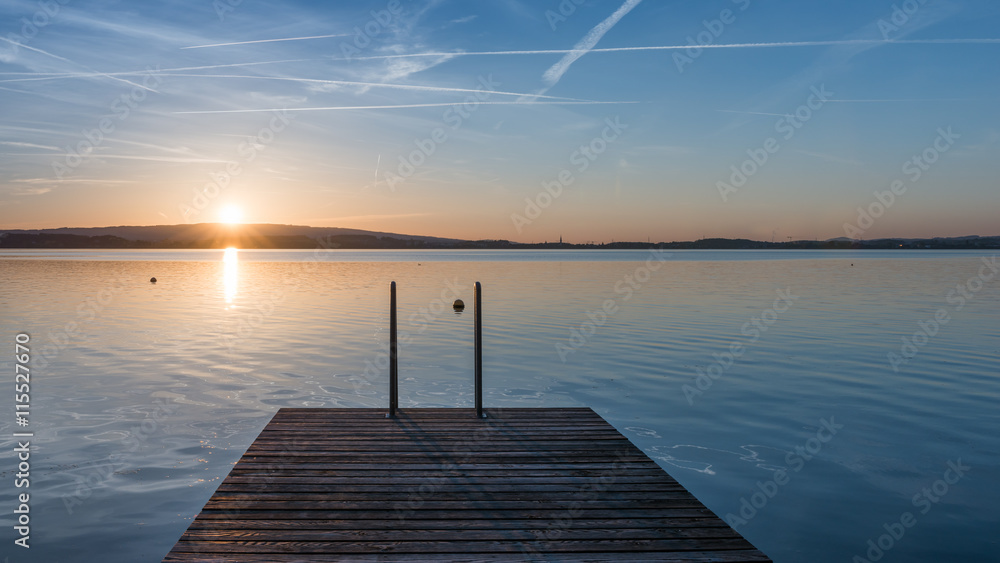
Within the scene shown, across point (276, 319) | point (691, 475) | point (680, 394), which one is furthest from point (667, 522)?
point (276, 319)

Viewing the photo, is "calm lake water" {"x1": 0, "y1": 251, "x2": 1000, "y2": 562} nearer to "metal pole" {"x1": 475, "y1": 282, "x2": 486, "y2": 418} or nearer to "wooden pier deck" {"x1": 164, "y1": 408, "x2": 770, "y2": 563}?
"wooden pier deck" {"x1": 164, "y1": 408, "x2": 770, "y2": 563}

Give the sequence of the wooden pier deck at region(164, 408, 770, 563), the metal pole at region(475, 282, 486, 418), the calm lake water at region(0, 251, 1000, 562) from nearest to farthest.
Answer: the wooden pier deck at region(164, 408, 770, 563)
the calm lake water at region(0, 251, 1000, 562)
the metal pole at region(475, 282, 486, 418)

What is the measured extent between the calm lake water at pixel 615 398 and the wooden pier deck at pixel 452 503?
174 cm

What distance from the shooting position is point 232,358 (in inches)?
734

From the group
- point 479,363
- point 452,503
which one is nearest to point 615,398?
point 479,363

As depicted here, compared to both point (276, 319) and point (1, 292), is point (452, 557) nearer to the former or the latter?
point (276, 319)

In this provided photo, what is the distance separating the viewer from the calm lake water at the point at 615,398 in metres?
8.04

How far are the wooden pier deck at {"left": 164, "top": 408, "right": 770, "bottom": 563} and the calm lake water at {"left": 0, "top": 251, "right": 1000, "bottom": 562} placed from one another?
174 centimetres

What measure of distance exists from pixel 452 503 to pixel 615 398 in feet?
28.1

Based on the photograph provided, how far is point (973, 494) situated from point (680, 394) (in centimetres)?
600

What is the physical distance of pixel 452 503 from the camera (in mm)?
5961

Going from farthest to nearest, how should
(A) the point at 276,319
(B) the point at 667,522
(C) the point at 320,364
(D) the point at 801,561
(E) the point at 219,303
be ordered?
(E) the point at 219,303 → (A) the point at 276,319 → (C) the point at 320,364 → (D) the point at 801,561 → (B) the point at 667,522

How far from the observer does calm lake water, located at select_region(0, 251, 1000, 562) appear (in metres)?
8.04

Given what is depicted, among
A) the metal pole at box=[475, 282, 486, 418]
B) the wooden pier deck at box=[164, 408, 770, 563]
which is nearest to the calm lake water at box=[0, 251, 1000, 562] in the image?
the wooden pier deck at box=[164, 408, 770, 563]
